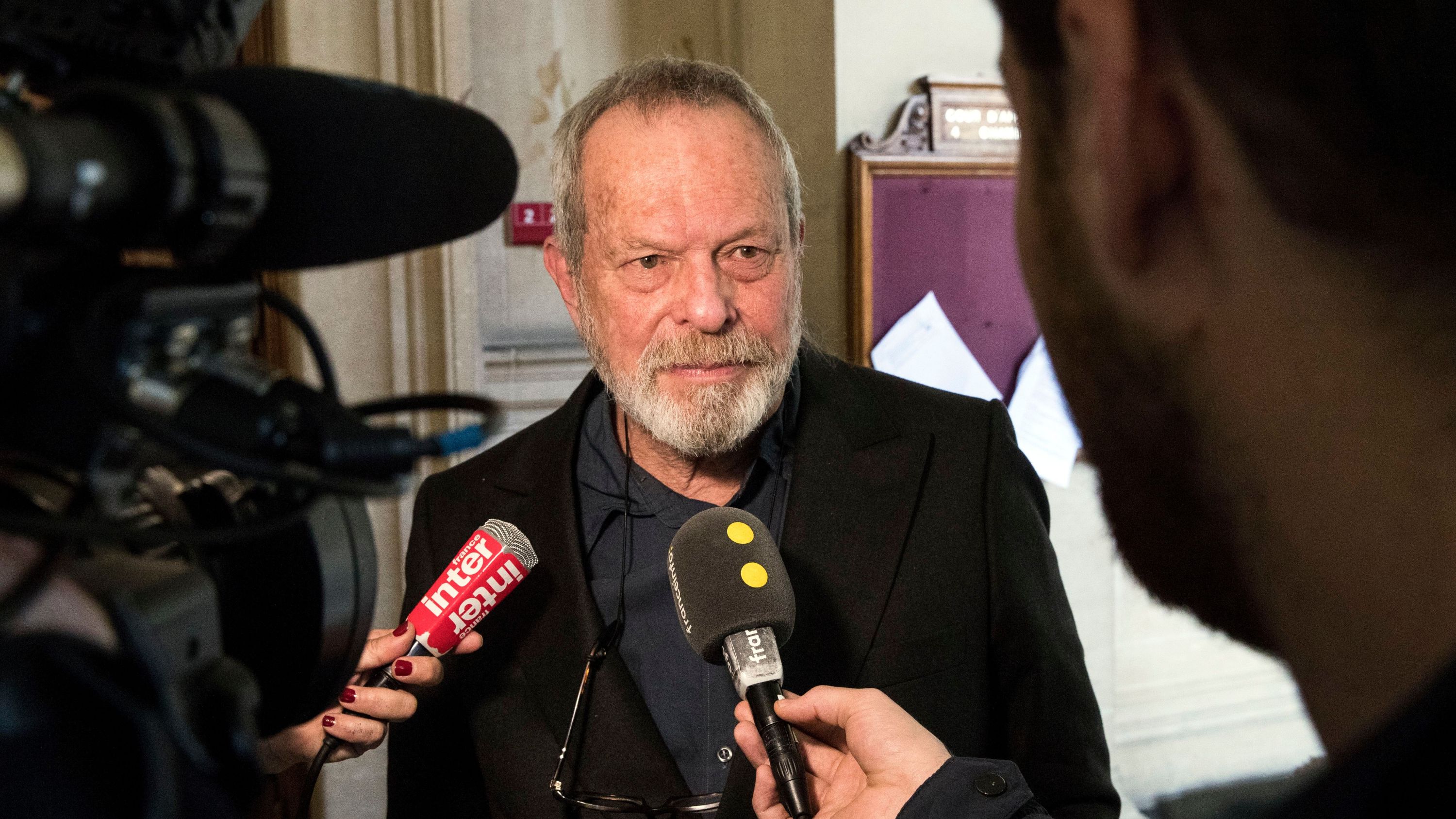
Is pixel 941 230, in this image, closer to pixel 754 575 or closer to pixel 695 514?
pixel 695 514

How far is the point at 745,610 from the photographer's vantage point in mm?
1018

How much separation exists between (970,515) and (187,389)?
3.91ft

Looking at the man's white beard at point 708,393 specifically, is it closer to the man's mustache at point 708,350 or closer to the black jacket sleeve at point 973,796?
the man's mustache at point 708,350

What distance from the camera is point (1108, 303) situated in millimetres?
333

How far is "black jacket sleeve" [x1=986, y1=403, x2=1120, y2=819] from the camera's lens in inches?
52.2

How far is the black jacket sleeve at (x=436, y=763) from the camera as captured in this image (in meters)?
1.42

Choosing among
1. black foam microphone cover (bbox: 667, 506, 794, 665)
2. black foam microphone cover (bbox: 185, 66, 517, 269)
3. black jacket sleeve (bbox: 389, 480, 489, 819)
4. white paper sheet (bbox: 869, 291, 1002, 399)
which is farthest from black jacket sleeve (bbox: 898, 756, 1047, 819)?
white paper sheet (bbox: 869, 291, 1002, 399)

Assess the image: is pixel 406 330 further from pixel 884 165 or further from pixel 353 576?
pixel 353 576

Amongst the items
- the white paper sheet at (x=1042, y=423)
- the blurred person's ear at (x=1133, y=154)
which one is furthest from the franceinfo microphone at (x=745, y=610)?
the white paper sheet at (x=1042, y=423)

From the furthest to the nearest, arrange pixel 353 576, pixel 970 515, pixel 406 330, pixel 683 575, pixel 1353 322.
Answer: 1. pixel 406 330
2. pixel 970 515
3. pixel 683 575
4. pixel 353 576
5. pixel 1353 322

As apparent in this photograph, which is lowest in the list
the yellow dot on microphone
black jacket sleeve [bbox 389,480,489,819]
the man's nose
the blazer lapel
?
black jacket sleeve [bbox 389,480,489,819]

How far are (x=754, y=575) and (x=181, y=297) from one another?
0.75 metres

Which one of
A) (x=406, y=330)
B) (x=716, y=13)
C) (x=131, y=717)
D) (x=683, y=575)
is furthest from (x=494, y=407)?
(x=716, y=13)

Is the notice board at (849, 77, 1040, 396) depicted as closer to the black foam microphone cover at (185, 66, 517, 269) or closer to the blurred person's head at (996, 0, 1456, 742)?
the black foam microphone cover at (185, 66, 517, 269)
